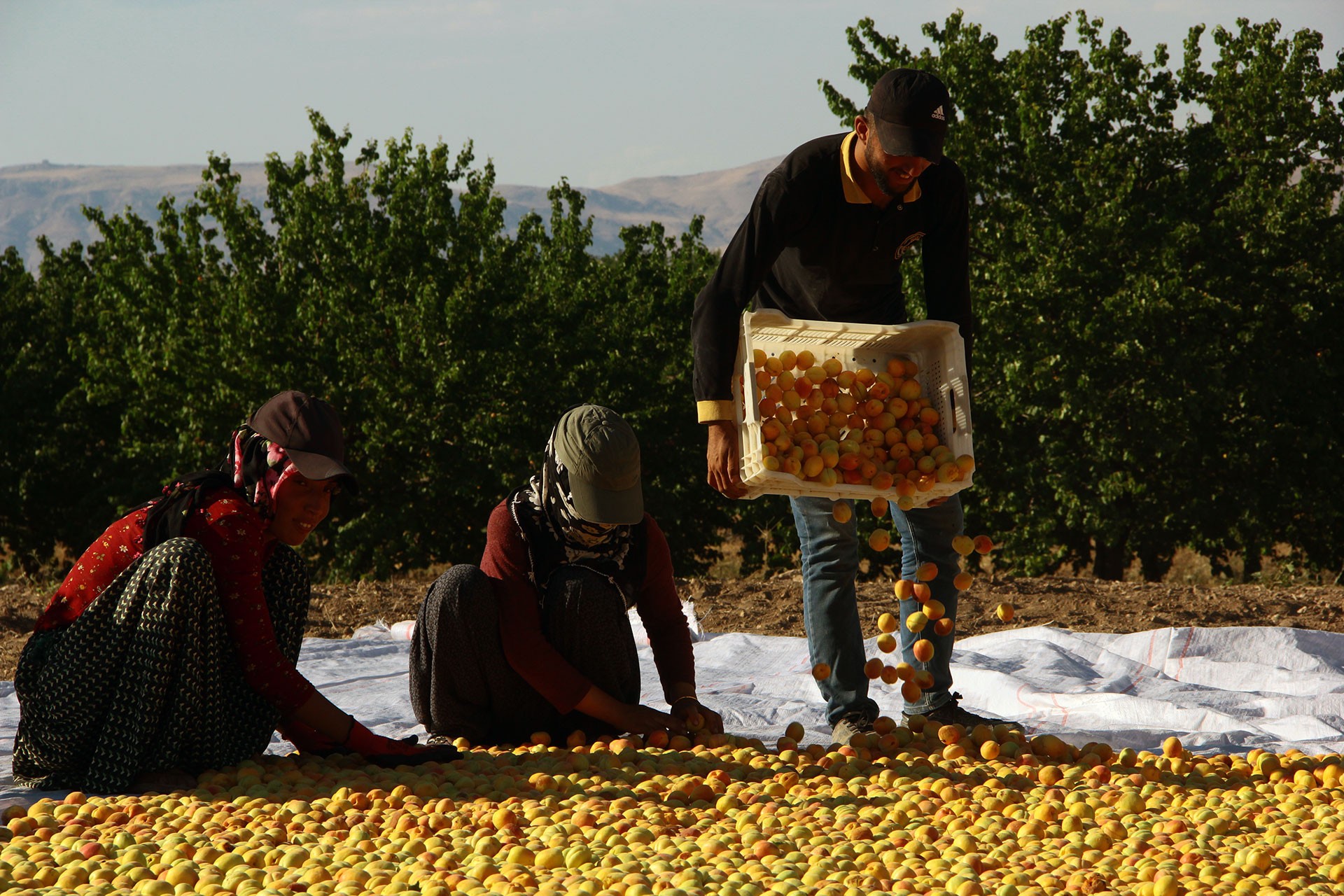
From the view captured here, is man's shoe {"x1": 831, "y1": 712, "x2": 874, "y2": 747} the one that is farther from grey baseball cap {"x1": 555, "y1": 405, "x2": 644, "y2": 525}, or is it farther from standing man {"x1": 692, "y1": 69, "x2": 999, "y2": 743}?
grey baseball cap {"x1": 555, "y1": 405, "x2": 644, "y2": 525}

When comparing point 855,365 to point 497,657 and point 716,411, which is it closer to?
point 716,411

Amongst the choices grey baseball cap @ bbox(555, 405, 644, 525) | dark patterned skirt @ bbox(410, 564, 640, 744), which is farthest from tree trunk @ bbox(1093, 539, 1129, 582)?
grey baseball cap @ bbox(555, 405, 644, 525)

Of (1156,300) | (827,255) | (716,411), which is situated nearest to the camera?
(716,411)

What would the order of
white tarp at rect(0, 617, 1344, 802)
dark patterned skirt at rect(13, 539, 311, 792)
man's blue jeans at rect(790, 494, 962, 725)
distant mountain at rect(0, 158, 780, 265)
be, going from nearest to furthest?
1. dark patterned skirt at rect(13, 539, 311, 792)
2. man's blue jeans at rect(790, 494, 962, 725)
3. white tarp at rect(0, 617, 1344, 802)
4. distant mountain at rect(0, 158, 780, 265)

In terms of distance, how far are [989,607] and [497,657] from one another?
3260mm

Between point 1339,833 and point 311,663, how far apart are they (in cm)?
349

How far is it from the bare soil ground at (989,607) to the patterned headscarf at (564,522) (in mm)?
2369

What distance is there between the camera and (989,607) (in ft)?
18.8

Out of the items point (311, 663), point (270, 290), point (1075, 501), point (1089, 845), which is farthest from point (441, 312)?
point (1089, 845)

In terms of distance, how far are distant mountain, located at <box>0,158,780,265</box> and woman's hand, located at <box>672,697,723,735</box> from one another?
126 m

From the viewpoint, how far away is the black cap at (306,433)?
2738 mm

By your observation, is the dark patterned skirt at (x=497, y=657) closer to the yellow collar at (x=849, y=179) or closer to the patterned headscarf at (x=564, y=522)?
the patterned headscarf at (x=564, y=522)

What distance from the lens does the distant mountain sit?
14512 cm

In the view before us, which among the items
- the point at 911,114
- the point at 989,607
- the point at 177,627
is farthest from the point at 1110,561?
the point at 177,627
